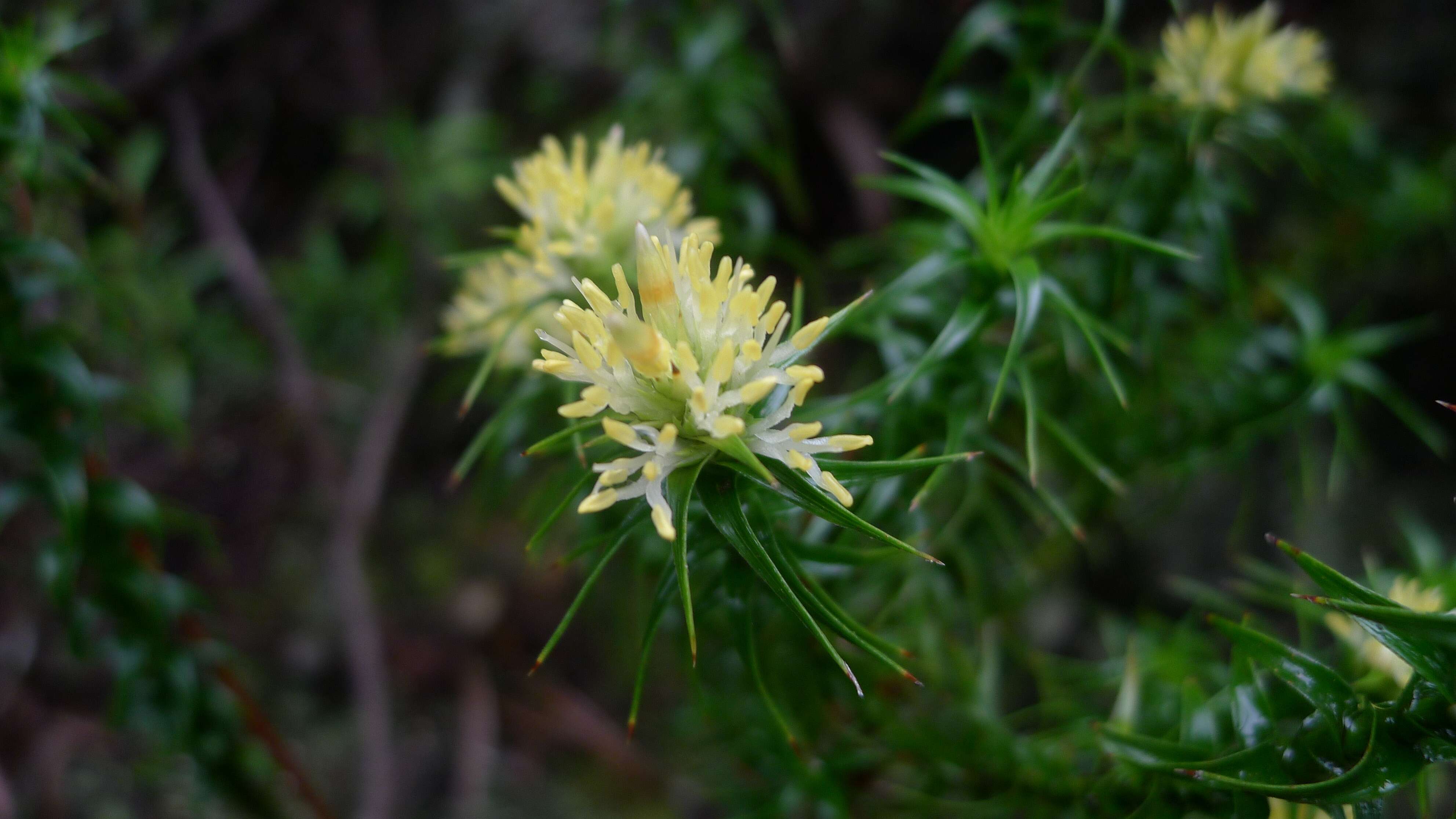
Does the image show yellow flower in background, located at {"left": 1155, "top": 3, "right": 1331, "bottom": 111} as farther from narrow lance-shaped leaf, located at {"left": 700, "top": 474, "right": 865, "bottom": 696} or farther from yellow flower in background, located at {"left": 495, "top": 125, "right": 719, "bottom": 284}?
narrow lance-shaped leaf, located at {"left": 700, "top": 474, "right": 865, "bottom": 696}

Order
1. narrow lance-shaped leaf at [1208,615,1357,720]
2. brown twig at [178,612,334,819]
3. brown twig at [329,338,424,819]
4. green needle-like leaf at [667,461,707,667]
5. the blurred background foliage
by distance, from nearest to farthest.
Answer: green needle-like leaf at [667,461,707,667] → narrow lance-shaped leaf at [1208,615,1357,720] → the blurred background foliage → brown twig at [178,612,334,819] → brown twig at [329,338,424,819]

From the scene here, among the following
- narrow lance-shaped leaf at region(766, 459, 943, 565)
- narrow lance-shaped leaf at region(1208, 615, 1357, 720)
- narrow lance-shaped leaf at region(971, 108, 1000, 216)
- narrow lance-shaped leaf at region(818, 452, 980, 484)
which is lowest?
narrow lance-shaped leaf at region(1208, 615, 1357, 720)

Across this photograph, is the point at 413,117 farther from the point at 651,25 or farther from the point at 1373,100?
the point at 1373,100

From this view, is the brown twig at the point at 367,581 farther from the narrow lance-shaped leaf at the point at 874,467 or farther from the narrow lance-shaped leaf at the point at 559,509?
the narrow lance-shaped leaf at the point at 874,467

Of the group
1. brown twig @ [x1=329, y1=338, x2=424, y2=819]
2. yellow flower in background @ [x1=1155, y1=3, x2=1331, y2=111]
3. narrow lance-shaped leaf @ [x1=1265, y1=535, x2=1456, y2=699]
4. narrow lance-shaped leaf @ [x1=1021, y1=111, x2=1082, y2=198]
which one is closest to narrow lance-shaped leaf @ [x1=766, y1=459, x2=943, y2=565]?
narrow lance-shaped leaf @ [x1=1265, y1=535, x2=1456, y2=699]

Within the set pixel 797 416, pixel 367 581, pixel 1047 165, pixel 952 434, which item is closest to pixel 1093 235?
pixel 1047 165

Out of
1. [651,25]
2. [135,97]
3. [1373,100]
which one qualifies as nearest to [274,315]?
[135,97]

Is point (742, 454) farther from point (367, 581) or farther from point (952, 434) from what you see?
point (367, 581)
